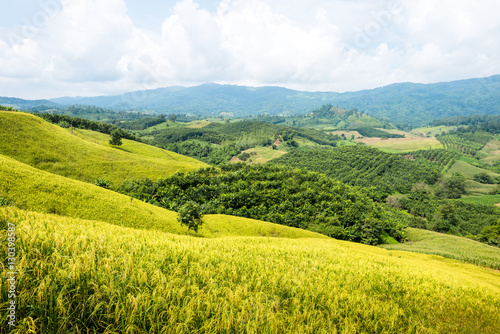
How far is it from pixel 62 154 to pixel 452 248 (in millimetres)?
100129

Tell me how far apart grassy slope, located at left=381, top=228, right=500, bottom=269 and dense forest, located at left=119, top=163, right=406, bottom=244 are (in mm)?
7303

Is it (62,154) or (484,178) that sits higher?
(62,154)

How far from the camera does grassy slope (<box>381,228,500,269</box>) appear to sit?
1441 inches

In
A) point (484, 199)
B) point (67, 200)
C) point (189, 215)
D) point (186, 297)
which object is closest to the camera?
point (186, 297)

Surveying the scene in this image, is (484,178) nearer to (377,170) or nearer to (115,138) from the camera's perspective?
(377,170)

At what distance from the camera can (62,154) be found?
62.4 meters

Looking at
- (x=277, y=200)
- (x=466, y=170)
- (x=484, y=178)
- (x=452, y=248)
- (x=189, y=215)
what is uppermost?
(x=189, y=215)

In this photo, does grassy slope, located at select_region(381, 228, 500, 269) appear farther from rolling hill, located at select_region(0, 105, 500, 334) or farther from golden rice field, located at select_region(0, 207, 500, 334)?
golden rice field, located at select_region(0, 207, 500, 334)

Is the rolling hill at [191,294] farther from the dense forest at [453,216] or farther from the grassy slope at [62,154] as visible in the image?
the dense forest at [453,216]

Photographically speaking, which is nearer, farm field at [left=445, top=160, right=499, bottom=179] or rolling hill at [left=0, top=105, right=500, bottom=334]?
rolling hill at [left=0, top=105, right=500, bottom=334]

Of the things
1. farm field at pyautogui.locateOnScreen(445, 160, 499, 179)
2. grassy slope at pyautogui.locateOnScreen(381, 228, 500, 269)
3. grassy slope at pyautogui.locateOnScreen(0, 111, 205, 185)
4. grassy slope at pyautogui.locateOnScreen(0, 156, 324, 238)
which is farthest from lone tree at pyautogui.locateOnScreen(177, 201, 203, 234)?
farm field at pyautogui.locateOnScreen(445, 160, 499, 179)

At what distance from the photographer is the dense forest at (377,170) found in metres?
163

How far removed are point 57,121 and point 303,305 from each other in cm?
17611

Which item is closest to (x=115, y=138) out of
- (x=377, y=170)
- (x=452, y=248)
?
(x=452, y=248)
